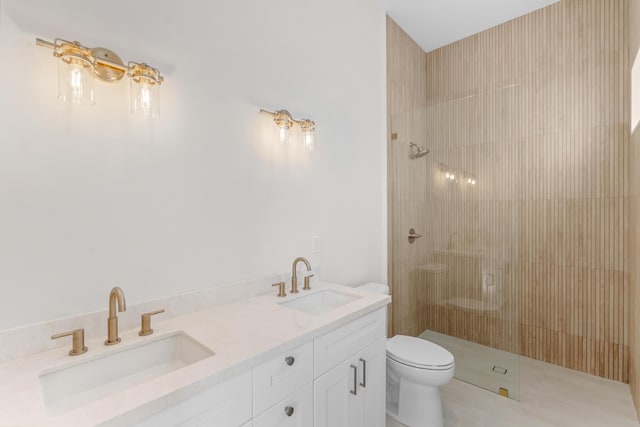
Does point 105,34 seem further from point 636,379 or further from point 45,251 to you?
point 636,379

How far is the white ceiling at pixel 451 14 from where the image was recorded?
8.14ft

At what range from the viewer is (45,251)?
992 millimetres

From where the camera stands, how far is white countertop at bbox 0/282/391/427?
2.23ft

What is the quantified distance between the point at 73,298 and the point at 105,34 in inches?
38.2

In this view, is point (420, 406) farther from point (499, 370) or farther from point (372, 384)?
point (499, 370)

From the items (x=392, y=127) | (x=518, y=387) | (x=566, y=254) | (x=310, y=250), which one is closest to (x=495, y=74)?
(x=392, y=127)

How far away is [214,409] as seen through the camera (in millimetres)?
850

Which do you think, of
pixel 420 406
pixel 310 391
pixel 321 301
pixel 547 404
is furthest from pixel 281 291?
pixel 547 404

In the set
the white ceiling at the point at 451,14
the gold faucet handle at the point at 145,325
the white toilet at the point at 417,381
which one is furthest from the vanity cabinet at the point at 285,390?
the white ceiling at the point at 451,14

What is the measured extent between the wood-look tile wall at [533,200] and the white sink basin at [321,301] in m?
1.01

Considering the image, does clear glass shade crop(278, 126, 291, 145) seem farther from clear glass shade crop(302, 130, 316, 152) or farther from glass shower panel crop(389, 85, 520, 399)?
glass shower panel crop(389, 85, 520, 399)

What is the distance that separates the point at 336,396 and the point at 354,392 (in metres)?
0.14

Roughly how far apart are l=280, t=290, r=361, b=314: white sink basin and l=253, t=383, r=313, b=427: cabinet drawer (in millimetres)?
518

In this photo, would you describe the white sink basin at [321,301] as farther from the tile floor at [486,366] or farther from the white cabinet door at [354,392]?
the tile floor at [486,366]
